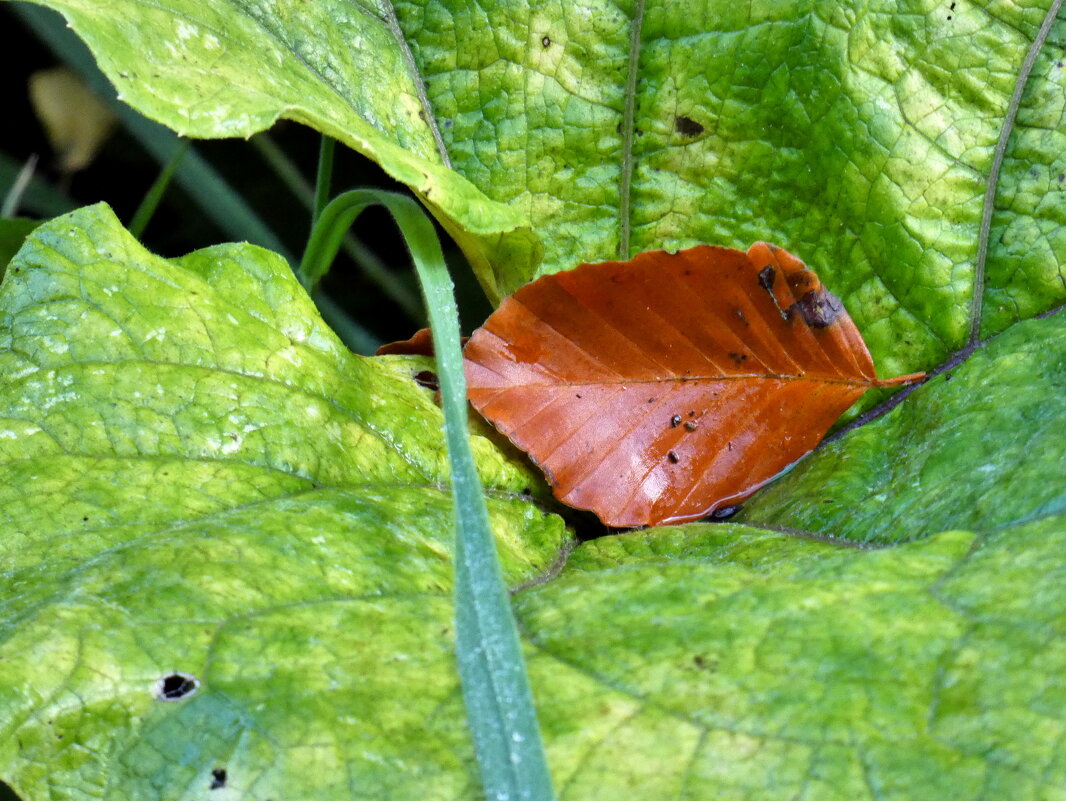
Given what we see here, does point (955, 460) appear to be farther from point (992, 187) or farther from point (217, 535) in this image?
point (217, 535)

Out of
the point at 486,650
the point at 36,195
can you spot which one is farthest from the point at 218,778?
the point at 36,195

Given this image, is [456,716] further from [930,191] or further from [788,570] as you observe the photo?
[930,191]

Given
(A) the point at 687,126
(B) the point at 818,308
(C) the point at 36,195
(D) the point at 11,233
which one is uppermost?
(A) the point at 687,126

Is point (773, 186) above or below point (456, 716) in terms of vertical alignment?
above

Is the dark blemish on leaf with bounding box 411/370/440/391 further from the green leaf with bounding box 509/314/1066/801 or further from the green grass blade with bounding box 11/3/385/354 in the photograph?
the green grass blade with bounding box 11/3/385/354

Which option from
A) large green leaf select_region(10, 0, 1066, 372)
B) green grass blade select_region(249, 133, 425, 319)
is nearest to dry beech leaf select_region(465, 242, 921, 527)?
large green leaf select_region(10, 0, 1066, 372)

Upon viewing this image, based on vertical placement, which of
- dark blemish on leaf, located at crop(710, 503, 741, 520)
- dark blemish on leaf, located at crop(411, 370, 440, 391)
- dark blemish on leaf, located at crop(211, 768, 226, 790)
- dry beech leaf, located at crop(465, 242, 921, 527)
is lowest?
dark blemish on leaf, located at crop(710, 503, 741, 520)

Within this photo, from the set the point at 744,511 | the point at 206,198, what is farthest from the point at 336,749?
the point at 206,198
